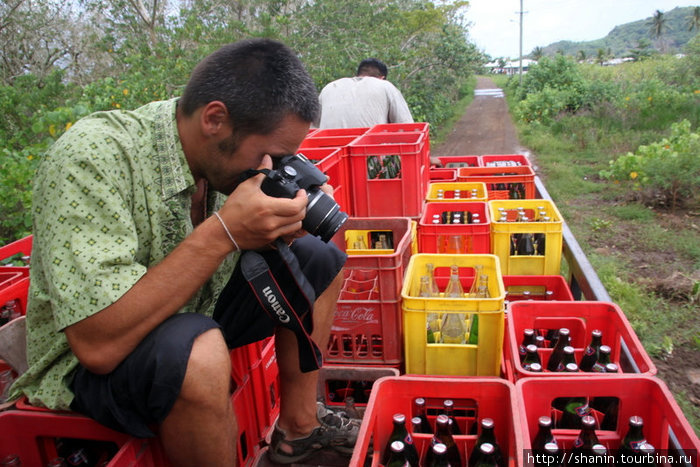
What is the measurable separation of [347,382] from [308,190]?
1.29m

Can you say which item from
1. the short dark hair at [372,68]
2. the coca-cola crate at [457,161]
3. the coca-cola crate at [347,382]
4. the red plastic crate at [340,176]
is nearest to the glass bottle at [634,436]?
the coca-cola crate at [347,382]

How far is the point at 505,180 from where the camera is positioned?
473 centimetres

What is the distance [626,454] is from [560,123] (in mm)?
13699

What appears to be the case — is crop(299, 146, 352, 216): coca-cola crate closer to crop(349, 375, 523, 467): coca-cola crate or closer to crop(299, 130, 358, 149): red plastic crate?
crop(299, 130, 358, 149): red plastic crate

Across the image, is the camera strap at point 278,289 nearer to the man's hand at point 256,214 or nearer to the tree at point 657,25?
the man's hand at point 256,214

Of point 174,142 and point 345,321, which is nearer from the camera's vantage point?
point 174,142

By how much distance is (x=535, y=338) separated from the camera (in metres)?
2.54

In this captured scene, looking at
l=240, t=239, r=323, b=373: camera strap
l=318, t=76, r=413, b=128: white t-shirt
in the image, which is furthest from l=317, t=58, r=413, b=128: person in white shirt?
l=240, t=239, r=323, b=373: camera strap

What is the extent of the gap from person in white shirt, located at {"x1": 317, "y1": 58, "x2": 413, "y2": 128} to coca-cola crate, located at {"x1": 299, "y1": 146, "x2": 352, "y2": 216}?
164 cm

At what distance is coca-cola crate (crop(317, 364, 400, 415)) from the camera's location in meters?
2.48

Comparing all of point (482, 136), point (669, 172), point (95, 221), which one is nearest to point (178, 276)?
point (95, 221)

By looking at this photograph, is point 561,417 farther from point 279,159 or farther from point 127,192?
point 127,192

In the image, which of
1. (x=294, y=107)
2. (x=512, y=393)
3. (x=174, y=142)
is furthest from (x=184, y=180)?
(x=512, y=393)

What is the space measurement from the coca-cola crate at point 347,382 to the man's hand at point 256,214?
1.06 metres
